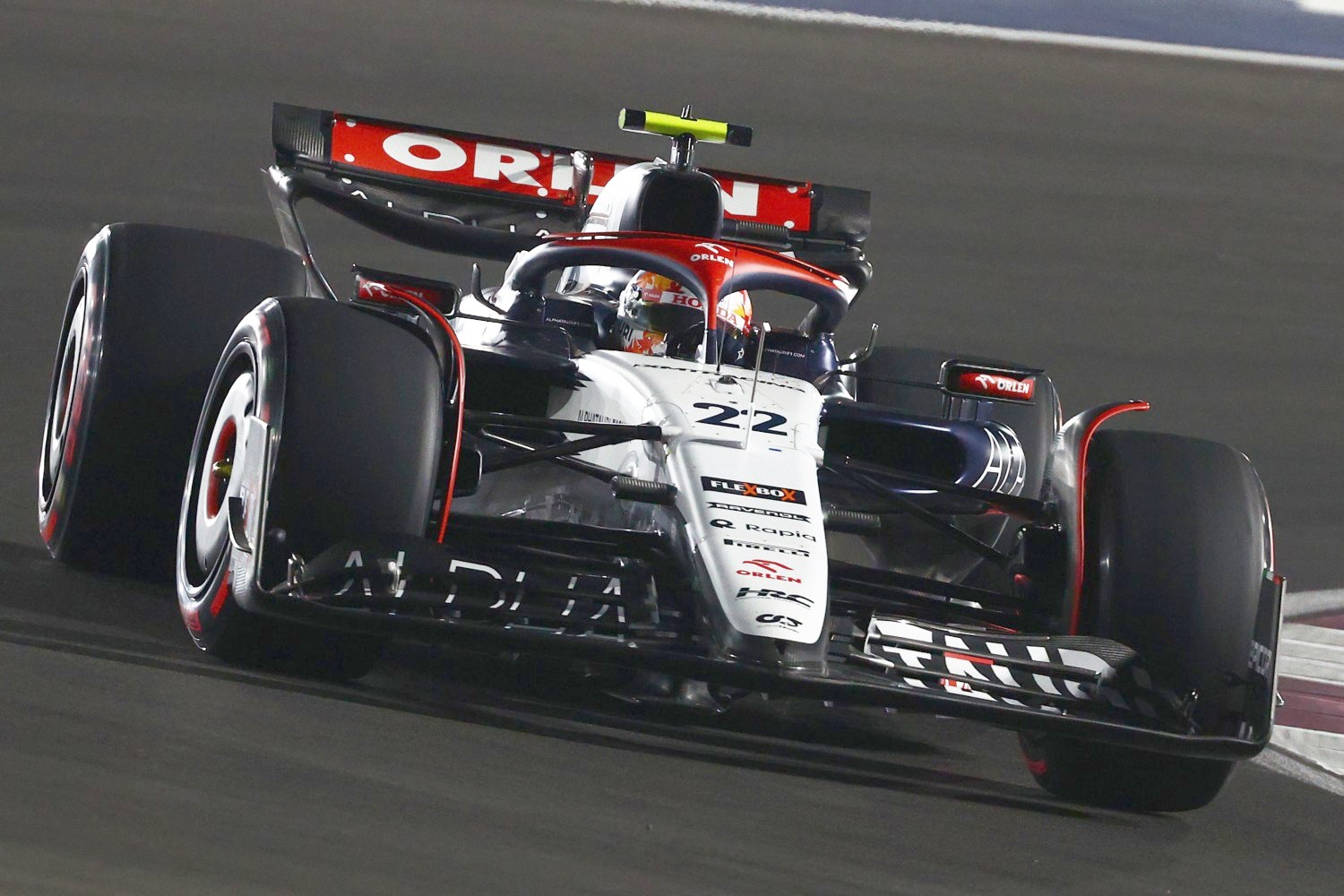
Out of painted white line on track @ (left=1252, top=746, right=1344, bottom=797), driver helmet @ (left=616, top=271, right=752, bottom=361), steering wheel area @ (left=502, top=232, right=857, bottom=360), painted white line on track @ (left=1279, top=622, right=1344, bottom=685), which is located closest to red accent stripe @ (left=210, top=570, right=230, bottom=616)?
steering wheel area @ (left=502, top=232, right=857, bottom=360)

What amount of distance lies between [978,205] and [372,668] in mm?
11983

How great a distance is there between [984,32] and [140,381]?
16.9 metres

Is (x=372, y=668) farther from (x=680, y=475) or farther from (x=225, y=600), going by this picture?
(x=680, y=475)

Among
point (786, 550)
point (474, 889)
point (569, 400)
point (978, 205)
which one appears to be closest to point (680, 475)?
point (786, 550)

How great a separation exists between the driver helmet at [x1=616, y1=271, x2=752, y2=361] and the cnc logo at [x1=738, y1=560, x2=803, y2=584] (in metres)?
1.76

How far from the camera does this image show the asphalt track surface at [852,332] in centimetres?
410

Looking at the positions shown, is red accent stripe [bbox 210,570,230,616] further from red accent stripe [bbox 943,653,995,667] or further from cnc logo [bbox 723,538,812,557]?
red accent stripe [bbox 943,653,995,667]

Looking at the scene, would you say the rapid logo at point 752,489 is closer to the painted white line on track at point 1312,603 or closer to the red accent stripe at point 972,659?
the red accent stripe at point 972,659

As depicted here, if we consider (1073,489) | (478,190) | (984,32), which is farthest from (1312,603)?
(984,32)

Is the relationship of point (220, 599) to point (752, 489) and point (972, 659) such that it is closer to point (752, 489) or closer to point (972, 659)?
point (752, 489)

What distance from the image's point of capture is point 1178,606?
543 cm

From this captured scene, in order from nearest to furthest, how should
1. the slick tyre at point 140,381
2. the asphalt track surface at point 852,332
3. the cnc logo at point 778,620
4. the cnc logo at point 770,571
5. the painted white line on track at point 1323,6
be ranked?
the asphalt track surface at point 852,332, the cnc logo at point 778,620, the cnc logo at point 770,571, the slick tyre at point 140,381, the painted white line on track at point 1323,6

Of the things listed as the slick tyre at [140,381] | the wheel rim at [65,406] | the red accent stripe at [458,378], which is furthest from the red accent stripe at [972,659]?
the wheel rim at [65,406]

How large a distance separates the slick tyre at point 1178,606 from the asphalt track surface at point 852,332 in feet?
0.47
